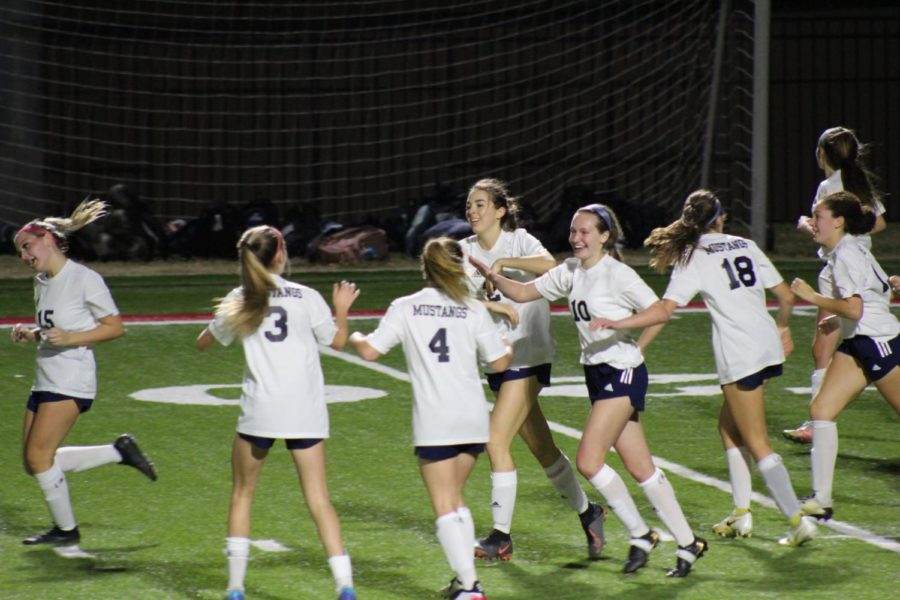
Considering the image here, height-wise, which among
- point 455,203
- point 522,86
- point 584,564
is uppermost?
point 522,86

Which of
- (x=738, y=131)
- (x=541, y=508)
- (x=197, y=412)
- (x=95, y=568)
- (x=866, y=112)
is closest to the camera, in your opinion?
(x=95, y=568)

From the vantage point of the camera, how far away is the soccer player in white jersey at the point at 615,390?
22.6 feet

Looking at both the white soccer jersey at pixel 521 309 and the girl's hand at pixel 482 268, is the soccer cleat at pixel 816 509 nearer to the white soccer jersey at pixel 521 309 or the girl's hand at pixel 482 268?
the white soccer jersey at pixel 521 309

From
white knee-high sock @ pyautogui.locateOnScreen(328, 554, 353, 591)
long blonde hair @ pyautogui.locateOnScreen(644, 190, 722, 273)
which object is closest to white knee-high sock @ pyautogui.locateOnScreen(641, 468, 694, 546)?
long blonde hair @ pyautogui.locateOnScreen(644, 190, 722, 273)

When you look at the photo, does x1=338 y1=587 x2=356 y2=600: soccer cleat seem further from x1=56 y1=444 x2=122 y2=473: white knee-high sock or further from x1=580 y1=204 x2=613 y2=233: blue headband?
Result: x1=56 y1=444 x2=122 y2=473: white knee-high sock

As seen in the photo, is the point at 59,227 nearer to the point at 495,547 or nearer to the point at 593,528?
the point at 495,547

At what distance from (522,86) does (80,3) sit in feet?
23.7

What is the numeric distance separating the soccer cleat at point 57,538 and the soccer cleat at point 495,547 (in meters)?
1.95

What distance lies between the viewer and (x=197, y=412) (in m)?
11.3

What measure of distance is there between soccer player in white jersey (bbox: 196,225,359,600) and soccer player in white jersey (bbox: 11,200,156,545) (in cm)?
144

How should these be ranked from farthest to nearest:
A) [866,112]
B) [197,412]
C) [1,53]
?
[866,112], [1,53], [197,412]

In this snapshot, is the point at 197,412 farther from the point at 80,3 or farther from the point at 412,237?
the point at 80,3

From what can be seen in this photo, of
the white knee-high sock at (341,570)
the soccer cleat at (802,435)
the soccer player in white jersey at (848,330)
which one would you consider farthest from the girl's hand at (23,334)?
the soccer cleat at (802,435)

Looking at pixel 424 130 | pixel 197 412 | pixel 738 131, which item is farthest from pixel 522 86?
pixel 197 412
